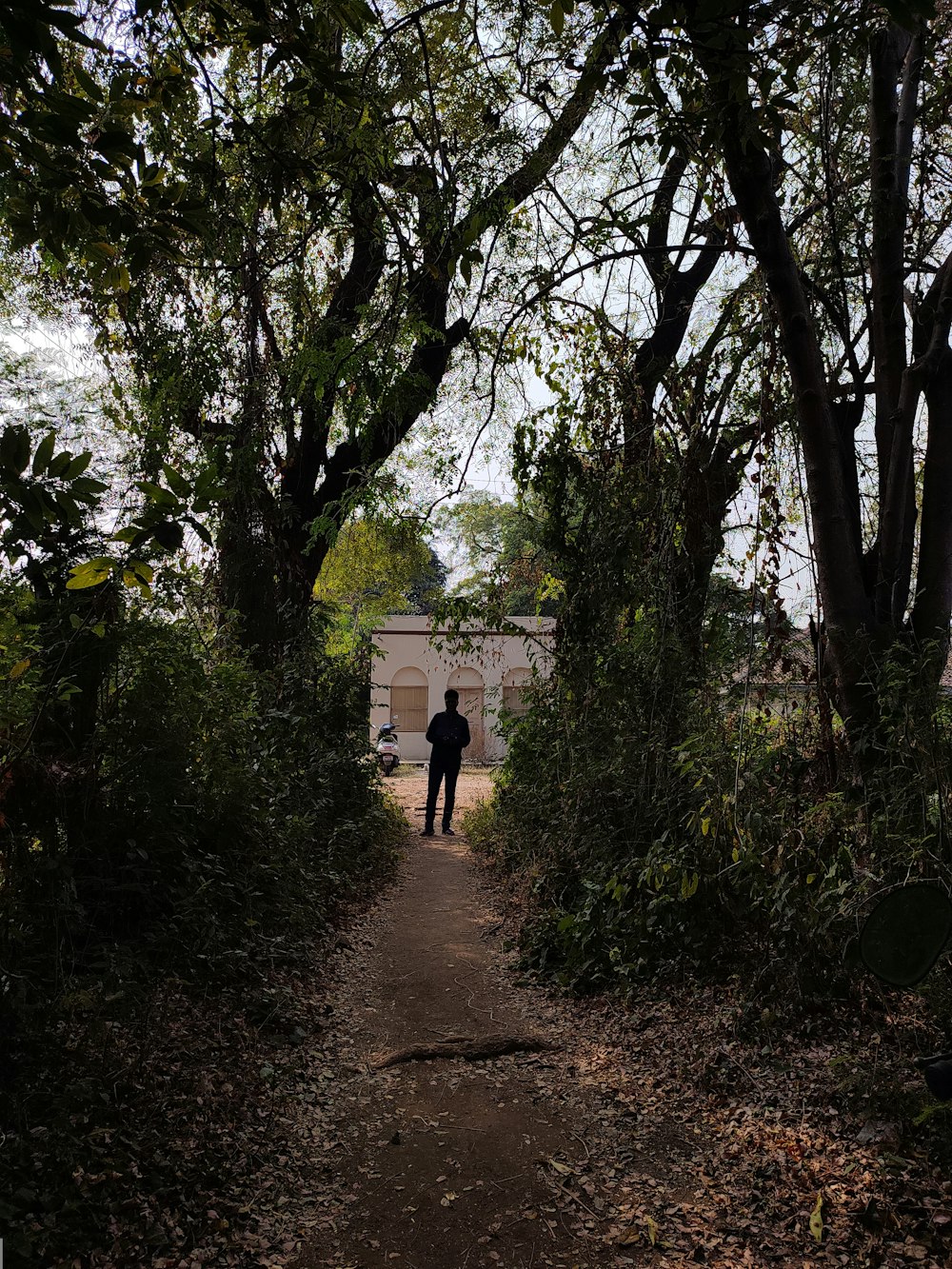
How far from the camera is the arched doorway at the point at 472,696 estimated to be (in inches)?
1149

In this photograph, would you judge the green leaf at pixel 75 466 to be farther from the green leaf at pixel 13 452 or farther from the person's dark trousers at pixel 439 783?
the person's dark trousers at pixel 439 783

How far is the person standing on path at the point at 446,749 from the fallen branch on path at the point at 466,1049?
754 centimetres

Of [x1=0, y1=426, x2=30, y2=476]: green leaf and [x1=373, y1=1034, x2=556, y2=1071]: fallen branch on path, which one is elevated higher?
[x1=0, y1=426, x2=30, y2=476]: green leaf

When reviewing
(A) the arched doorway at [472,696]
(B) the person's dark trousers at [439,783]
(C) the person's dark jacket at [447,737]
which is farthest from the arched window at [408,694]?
(C) the person's dark jacket at [447,737]

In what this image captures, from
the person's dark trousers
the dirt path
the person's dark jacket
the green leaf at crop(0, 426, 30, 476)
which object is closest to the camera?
the green leaf at crop(0, 426, 30, 476)

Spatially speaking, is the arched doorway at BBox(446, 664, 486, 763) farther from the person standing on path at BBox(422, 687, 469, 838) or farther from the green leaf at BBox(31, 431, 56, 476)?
the green leaf at BBox(31, 431, 56, 476)

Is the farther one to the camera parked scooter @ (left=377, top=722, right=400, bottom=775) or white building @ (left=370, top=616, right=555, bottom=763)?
white building @ (left=370, top=616, right=555, bottom=763)

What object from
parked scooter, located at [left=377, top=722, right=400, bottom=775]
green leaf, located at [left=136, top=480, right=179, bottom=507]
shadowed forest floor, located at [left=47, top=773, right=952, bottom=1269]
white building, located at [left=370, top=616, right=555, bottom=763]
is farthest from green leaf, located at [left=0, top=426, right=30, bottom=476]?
white building, located at [left=370, top=616, right=555, bottom=763]

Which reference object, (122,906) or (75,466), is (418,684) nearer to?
(122,906)

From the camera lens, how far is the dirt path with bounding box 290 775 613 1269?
3.21 metres

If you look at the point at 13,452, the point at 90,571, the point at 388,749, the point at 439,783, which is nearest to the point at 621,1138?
the point at 90,571

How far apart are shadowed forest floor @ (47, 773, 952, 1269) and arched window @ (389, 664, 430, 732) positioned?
25240 mm

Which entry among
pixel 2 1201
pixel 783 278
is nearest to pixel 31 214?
pixel 2 1201

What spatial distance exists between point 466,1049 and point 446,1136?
0.93 m
